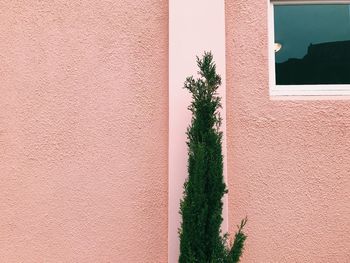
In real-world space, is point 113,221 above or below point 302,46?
below

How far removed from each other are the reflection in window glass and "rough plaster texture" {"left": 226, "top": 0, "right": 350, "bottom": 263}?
1.03ft

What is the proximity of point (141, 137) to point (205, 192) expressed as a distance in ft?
2.87

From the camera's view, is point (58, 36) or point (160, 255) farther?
point (58, 36)

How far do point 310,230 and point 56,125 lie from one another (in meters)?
2.29

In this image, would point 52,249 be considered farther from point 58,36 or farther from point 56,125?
point 58,36

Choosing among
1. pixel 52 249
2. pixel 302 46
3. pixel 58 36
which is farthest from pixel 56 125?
pixel 302 46

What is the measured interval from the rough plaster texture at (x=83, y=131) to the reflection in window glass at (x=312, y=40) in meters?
1.05

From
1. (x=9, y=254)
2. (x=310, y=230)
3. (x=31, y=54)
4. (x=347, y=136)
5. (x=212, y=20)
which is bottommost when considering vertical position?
(x=9, y=254)

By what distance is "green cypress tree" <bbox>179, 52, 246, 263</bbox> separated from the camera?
259 centimetres

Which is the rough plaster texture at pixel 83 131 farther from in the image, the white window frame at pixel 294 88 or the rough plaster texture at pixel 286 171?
the white window frame at pixel 294 88

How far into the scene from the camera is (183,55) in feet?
10.4

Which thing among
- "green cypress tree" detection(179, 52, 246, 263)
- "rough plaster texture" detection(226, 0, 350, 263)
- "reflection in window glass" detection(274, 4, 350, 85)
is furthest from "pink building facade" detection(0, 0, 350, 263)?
"green cypress tree" detection(179, 52, 246, 263)

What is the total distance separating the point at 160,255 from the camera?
3168mm

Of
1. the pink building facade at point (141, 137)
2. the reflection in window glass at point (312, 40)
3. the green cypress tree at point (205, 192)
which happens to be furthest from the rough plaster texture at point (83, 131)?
the reflection in window glass at point (312, 40)
